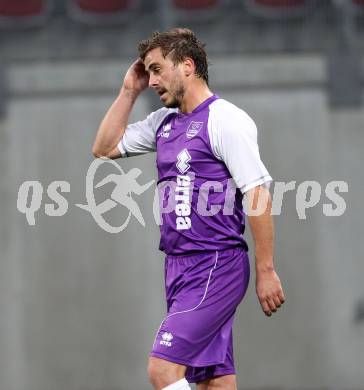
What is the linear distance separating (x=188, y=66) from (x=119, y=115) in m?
0.45

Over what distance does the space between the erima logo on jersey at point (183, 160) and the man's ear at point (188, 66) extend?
0.29m

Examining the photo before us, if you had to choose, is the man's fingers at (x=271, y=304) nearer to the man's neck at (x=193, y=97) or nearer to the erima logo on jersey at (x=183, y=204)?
the erima logo on jersey at (x=183, y=204)

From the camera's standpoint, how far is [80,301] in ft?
22.2

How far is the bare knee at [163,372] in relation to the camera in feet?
11.1

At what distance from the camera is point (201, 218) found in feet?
11.4

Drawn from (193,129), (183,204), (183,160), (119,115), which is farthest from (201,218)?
(119,115)

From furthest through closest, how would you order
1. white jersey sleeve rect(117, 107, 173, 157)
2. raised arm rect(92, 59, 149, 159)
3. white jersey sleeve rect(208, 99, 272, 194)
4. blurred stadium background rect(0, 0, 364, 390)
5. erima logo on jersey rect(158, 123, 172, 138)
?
blurred stadium background rect(0, 0, 364, 390) < raised arm rect(92, 59, 149, 159) < white jersey sleeve rect(117, 107, 173, 157) < erima logo on jersey rect(158, 123, 172, 138) < white jersey sleeve rect(208, 99, 272, 194)

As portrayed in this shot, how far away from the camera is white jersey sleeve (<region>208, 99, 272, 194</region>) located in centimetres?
338

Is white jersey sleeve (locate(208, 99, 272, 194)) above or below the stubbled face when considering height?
below

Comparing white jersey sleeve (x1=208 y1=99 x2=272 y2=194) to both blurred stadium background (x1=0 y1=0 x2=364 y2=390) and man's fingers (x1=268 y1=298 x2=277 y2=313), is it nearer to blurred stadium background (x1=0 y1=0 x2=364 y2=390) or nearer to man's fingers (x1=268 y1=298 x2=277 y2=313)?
man's fingers (x1=268 y1=298 x2=277 y2=313)

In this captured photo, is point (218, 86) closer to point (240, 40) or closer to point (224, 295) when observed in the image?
point (240, 40)

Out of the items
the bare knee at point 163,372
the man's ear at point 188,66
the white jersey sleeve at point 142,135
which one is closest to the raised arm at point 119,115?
the white jersey sleeve at point 142,135

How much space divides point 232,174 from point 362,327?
3.64m

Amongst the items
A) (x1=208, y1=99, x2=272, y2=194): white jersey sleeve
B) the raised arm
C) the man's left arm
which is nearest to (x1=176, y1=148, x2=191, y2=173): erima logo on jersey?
(x1=208, y1=99, x2=272, y2=194): white jersey sleeve
